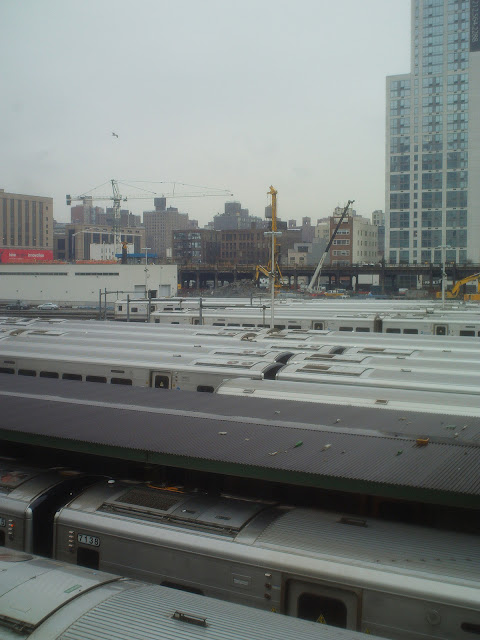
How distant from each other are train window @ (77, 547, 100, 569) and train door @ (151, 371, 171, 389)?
614 cm

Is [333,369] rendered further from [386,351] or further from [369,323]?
[369,323]

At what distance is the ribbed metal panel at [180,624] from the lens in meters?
3.97

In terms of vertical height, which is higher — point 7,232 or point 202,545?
point 7,232

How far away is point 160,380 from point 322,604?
7.88m

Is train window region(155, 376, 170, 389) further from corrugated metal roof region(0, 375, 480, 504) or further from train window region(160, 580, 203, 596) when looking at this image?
train window region(160, 580, 203, 596)

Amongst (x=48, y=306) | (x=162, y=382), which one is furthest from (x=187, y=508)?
(x=48, y=306)

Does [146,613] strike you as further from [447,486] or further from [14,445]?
[14,445]

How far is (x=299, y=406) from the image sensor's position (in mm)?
9055

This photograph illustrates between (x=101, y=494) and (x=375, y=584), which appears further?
(x=101, y=494)

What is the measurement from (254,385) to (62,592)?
635cm

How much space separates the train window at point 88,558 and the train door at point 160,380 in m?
6.14

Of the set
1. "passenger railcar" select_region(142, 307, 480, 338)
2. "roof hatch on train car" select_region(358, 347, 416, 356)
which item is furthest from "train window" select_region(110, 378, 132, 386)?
"passenger railcar" select_region(142, 307, 480, 338)

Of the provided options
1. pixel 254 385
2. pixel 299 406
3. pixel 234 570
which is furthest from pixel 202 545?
pixel 254 385

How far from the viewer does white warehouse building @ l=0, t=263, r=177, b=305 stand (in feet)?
186
